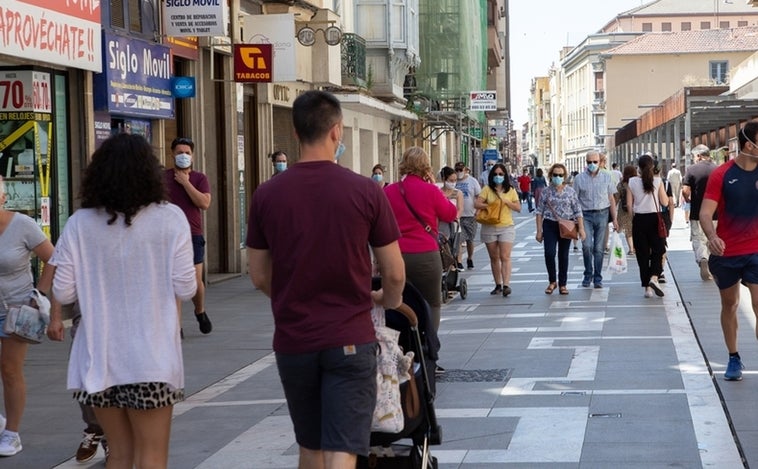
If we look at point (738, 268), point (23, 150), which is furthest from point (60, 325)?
point (23, 150)

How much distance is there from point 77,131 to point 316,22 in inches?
490

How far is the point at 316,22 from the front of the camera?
27.9 m

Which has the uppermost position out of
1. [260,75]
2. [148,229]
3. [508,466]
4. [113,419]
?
[260,75]

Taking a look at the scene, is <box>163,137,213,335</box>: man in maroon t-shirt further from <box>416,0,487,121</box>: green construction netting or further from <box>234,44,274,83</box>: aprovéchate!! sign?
<box>416,0,487,121</box>: green construction netting

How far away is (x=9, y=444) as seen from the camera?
812cm

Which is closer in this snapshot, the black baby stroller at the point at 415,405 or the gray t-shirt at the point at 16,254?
the black baby stroller at the point at 415,405

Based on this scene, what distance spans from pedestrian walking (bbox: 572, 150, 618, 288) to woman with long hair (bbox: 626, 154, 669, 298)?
1.04 m

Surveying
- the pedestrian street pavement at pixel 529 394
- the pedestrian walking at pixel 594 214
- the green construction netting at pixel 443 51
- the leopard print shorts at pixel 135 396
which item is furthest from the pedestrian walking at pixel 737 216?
the green construction netting at pixel 443 51

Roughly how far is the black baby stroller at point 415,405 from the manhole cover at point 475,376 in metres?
4.16

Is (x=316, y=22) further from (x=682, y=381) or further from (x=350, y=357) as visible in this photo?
(x=350, y=357)

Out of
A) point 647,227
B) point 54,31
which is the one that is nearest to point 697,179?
point 647,227

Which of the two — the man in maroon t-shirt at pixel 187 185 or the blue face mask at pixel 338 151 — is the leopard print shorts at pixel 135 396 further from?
the man in maroon t-shirt at pixel 187 185

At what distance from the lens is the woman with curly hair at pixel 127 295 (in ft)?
18.0

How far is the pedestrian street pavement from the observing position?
7820 millimetres
